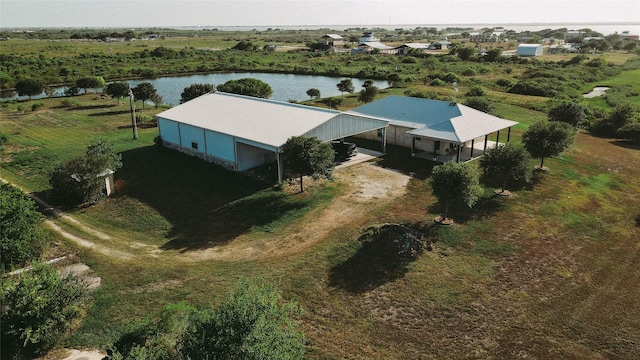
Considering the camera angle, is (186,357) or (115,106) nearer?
(186,357)

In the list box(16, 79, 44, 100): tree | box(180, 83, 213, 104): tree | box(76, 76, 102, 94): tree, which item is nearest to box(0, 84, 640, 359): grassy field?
box(180, 83, 213, 104): tree

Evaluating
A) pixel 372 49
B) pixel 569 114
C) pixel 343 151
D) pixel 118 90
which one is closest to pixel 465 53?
pixel 372 49

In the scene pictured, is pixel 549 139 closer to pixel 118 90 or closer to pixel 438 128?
pixel 438 128

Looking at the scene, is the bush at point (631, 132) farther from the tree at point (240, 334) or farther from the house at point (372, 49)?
the house at point (372, 49)

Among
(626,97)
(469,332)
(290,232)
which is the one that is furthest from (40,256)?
(626,97)

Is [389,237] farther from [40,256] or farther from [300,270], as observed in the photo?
[40,256]

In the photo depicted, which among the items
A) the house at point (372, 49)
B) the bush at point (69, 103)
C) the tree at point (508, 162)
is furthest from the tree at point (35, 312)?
the house at point (372, 49)

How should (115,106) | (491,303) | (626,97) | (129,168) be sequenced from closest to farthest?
1. (491,303)
2. (129,168)
3. (115,106)
4. (626,97)
